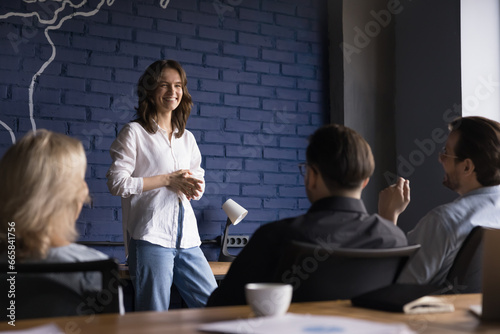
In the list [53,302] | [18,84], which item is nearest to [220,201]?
[18,84]

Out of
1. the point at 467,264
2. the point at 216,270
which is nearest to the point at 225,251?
the point at 216,270

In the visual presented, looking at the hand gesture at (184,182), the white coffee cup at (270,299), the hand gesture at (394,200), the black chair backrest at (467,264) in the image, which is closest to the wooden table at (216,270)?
the hand gesture at (184,182)

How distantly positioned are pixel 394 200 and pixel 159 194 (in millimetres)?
1121

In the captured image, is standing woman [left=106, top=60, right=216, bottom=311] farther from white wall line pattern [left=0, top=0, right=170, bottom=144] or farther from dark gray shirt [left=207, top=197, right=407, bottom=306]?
dark gray shirt [left=207, top=197, right=407, bottom=306]

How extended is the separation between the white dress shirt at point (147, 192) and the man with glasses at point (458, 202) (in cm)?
103

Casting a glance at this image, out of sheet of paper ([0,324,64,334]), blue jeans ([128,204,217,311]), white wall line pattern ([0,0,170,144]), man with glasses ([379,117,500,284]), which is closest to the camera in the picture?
sheet of paper ([0,324,64,334])

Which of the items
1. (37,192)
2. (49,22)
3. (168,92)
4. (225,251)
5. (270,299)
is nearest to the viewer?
(270,299)

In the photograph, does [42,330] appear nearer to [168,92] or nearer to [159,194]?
[159,194]

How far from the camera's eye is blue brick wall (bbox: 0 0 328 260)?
3.12 m

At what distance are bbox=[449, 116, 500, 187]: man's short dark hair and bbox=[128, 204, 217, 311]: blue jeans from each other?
50.4 inches

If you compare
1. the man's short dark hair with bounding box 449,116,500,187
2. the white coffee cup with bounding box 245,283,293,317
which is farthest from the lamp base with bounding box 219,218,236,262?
the white coffee cup with bounding box 245,283,293,317

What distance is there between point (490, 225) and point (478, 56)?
1.96 m

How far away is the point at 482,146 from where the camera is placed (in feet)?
6.12

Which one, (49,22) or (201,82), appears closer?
(49,22)
